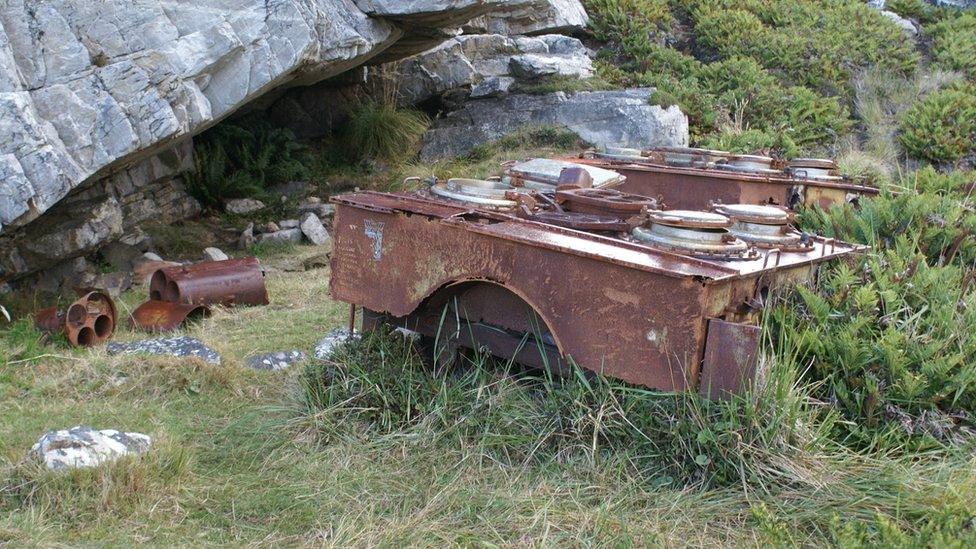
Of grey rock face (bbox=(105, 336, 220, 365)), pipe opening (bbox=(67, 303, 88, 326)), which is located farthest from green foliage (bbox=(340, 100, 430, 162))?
grey rock face (bbox=(105, 336, 220, 365))

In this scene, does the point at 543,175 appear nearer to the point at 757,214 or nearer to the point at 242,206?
the point at 757,214

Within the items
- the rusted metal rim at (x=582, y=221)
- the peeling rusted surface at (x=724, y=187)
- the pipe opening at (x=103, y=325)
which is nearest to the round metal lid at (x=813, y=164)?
the peeling rusted surface at (x=724, y=187)

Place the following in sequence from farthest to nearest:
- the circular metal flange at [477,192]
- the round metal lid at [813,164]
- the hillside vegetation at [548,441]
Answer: the round metal lid at [813,164], the circular metal flange at [477,192], the hillside vegetation at [548,441]

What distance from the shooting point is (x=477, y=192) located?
5.16 m

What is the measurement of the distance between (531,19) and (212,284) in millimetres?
7525

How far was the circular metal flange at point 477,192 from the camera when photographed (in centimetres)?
492

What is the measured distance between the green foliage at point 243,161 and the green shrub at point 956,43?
10.2 m

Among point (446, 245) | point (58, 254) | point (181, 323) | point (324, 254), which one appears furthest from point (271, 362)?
point (324, 254)

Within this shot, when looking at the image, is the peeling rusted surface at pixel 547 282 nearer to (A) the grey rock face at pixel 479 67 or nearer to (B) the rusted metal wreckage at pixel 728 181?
(B) the rusted metal wreckage at pixel 728 181

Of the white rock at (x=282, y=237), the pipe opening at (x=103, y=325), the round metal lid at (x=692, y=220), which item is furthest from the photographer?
the white rock at (x=282, y=237)

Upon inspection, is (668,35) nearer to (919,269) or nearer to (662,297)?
(919,269)

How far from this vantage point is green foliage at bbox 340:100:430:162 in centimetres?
1127

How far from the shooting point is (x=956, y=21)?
15992 mm

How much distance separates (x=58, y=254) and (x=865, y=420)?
6.13m
